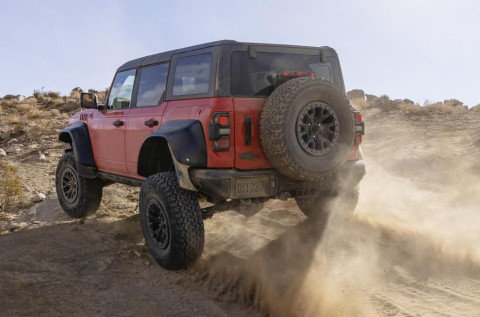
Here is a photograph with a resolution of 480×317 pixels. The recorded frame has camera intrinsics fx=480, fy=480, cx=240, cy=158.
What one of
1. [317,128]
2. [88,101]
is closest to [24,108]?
[88,101]

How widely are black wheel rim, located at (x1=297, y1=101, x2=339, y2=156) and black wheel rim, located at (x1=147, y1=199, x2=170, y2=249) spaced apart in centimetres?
145

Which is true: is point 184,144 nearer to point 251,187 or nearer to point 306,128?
point 251,187

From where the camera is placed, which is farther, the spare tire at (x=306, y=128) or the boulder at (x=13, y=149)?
the boulder at (x=13, y=149)

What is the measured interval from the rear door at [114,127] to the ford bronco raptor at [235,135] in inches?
20.1

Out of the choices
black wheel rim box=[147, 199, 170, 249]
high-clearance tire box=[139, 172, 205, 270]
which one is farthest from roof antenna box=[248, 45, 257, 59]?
black wheel rim box=[147, 199, 170, 249]

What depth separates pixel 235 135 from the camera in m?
4.08

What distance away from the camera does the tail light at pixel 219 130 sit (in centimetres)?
398

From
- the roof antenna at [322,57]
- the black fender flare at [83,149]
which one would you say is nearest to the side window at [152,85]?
the black fender flare at [83,149]

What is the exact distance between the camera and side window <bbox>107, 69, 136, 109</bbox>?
557 cm

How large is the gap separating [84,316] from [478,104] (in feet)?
56.7

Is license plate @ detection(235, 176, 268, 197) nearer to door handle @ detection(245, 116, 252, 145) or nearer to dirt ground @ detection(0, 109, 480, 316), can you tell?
door handle @ detection(245, 116, 252, 145)

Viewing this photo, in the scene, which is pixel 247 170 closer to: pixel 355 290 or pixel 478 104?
pixel 355 290

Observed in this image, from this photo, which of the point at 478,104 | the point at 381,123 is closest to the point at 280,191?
the point at 381,123

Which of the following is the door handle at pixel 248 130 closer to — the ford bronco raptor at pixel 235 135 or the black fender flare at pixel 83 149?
the ford bronco raptor at pixel 235 135
